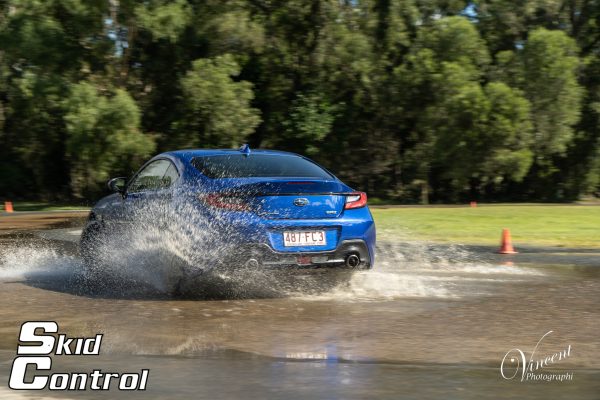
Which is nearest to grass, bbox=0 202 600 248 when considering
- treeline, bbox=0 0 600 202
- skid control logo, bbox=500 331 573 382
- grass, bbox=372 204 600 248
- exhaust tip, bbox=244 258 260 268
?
grass, bbox=372 204 600 248

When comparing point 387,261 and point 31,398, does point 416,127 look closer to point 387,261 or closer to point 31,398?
point 387,261

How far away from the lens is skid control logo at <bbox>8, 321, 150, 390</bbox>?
5.34m

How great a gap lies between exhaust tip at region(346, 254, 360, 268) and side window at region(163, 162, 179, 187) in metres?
2.00

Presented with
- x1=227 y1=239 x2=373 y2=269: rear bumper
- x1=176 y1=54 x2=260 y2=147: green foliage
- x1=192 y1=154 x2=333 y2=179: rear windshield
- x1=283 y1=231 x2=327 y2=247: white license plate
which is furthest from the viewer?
x1=176 y1=54 x2=260 y2=147: green foliage

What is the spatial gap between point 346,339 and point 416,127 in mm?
32976

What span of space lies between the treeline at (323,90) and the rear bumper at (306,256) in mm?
26589

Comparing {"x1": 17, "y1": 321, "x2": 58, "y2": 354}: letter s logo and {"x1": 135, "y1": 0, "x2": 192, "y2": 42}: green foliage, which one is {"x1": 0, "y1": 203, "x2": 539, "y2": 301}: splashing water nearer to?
{"x1": 17, "y1": 321, "x2": 58, "y2": 354}: letter s logo

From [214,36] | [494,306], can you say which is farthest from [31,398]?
[214,36]

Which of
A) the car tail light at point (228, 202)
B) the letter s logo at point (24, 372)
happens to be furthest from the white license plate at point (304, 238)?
the letter s logo at point (24, 372)

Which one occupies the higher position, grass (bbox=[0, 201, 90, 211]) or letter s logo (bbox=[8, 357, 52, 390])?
letter s logo (bbox=[8, 357, 52, 390])

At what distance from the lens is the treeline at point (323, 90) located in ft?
118

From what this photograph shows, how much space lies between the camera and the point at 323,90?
39875mm

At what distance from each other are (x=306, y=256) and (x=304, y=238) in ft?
0.58

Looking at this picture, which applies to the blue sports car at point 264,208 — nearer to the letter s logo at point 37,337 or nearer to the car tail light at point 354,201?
the car tail light at point 354,201
